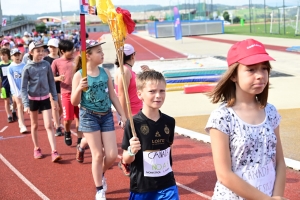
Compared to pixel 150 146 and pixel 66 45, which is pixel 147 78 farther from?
pixel 66 45

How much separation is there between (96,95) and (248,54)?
10.7 ft

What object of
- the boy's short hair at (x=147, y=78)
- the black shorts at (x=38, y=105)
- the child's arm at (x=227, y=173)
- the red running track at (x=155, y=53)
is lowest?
the red running track at (x=155, y=53)

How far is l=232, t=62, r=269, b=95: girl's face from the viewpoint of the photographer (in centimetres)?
261

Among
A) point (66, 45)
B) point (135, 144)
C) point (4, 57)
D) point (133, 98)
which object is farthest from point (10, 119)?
point (135, 144)

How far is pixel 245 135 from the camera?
2627 mm

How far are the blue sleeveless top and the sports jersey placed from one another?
5.23 feet

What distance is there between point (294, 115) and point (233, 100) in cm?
753

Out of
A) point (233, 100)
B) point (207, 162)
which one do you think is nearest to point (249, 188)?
point (233, 100)

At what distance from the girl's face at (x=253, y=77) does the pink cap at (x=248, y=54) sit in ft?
0.17

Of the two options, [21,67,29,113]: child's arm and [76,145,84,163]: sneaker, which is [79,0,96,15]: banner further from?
[21,67,29,113]: child's arm

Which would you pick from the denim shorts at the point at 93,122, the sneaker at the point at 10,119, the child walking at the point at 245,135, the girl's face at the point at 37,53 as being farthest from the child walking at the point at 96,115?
the sneaker at the point at 10,119

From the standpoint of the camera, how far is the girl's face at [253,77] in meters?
2.61

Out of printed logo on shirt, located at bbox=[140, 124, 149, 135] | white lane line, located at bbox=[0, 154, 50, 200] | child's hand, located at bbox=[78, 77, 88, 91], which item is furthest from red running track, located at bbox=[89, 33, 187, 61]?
printed logo on shirt, located at bbox=[140, 124, 149, 135]

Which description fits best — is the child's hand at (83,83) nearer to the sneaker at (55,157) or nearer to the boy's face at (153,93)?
the boy's face at (153,93)
